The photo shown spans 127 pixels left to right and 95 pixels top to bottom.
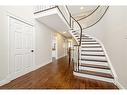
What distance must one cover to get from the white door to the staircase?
74.4 inches

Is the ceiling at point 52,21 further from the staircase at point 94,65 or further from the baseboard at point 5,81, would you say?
the baseboard at point 5,81

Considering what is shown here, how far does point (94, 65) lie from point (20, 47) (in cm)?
265

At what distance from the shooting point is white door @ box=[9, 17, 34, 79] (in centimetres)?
363

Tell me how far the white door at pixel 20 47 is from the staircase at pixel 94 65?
189 cm

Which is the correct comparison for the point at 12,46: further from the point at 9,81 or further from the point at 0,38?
the point at 9,81

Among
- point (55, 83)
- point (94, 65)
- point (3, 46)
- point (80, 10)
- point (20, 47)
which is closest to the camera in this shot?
point (3, 46)

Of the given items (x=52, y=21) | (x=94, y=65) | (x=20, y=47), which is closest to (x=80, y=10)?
(x=52, y=21)

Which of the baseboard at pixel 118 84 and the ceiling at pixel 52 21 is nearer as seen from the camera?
the baseboard at pixel 118 84

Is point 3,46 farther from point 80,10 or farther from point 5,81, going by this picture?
point 80,10

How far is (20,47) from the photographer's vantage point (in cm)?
410

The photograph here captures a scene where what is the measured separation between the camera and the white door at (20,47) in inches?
143

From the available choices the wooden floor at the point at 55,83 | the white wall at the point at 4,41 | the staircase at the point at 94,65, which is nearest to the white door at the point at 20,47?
the white wall at the point at 4,41

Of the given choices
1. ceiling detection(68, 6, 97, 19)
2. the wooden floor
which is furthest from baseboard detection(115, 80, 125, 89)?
ceiling detection(68, 6, 97, 19)
